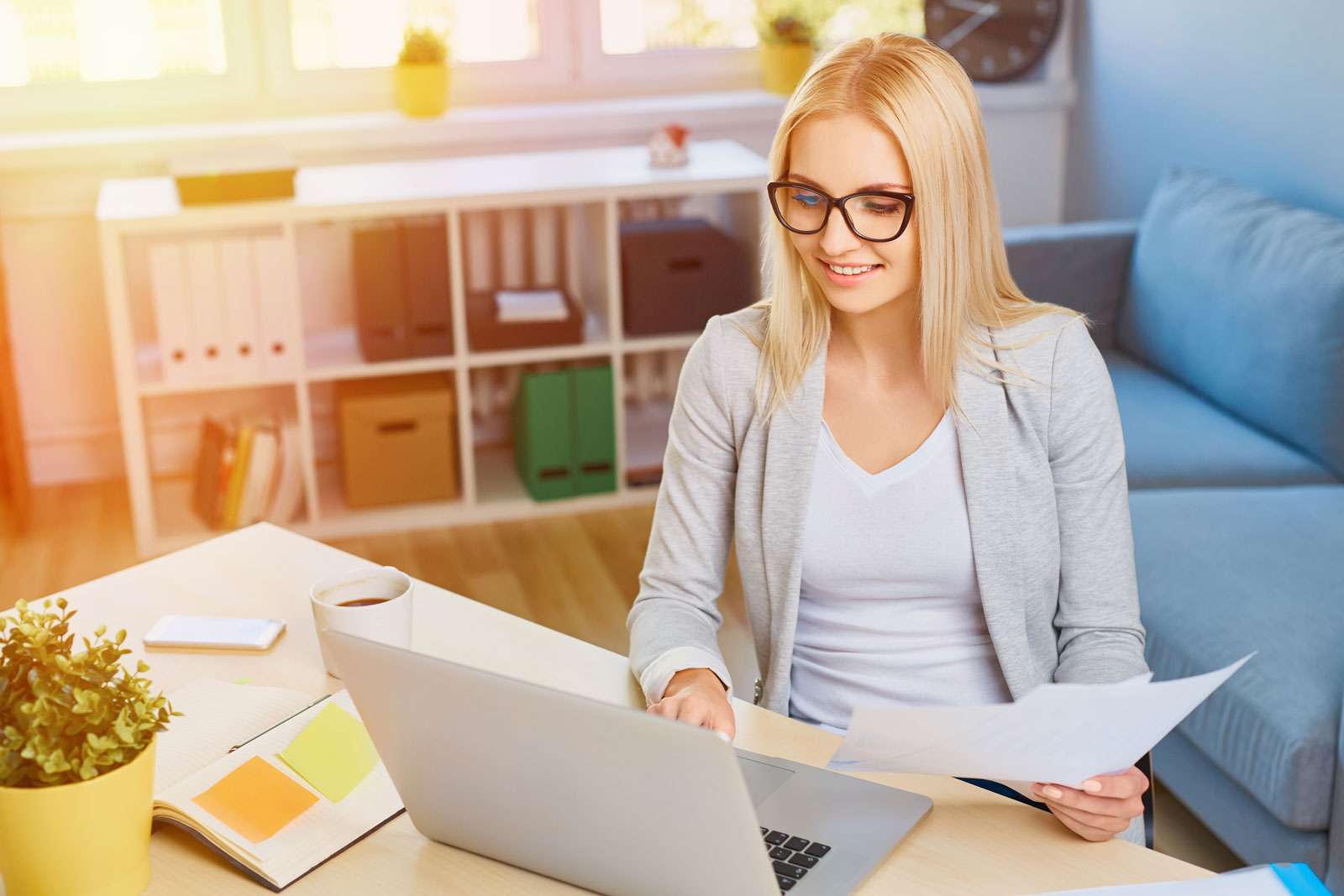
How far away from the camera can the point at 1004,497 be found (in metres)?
1.43

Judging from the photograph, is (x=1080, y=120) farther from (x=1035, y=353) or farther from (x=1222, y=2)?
(x=1035, y=353)

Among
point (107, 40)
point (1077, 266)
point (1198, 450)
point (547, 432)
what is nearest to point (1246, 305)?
point (1198, 450)

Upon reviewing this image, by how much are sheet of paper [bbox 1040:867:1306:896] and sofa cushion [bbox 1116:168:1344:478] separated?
69.5 inches

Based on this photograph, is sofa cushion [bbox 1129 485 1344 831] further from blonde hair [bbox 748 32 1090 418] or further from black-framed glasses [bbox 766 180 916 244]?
black-framed glasses [bbox 766 180 916 244]

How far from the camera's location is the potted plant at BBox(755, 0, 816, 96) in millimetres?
4027

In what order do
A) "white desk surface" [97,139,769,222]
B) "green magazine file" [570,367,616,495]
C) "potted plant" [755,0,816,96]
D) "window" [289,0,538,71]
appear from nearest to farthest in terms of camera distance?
"white desk surface" [97,139,769,222]
"green magazine file" [570,367,616,495]
"window" [289,0,538,71]
"potted plant" [755,0,816,96]

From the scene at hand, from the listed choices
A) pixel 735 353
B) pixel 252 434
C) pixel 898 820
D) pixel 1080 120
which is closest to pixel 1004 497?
pixel 735 353

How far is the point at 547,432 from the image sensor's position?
3.54 meters

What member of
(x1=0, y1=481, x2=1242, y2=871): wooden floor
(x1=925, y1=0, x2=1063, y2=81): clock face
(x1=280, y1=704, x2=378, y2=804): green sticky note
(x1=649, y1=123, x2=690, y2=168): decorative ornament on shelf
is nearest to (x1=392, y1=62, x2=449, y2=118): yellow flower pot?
(x1=649, y1=123, x2=690, y2=168): decorative ornament on shelf

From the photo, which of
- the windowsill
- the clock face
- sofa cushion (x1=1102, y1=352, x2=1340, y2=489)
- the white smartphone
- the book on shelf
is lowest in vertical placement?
the book on shelf

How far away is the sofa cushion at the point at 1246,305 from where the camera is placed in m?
2.63

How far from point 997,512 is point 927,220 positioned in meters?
0.29

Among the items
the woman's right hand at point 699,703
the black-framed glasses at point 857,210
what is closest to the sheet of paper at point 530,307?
the black-framed glasses at point 857,210

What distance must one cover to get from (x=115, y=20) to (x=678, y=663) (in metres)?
3.07
